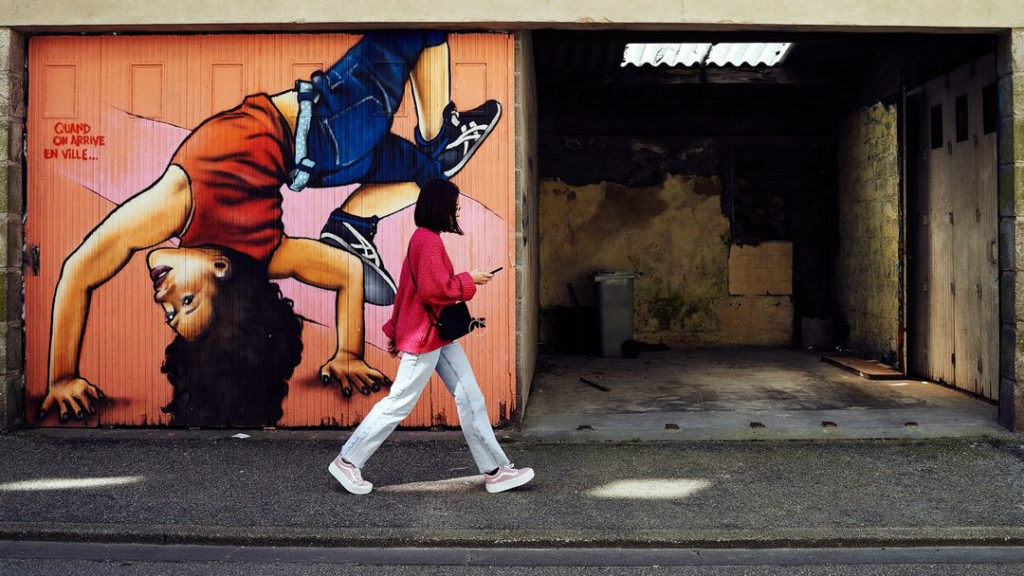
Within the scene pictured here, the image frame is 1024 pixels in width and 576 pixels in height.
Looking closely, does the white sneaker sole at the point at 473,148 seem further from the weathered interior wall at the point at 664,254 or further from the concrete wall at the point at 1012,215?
the weathered interior wall at the point at 664,254

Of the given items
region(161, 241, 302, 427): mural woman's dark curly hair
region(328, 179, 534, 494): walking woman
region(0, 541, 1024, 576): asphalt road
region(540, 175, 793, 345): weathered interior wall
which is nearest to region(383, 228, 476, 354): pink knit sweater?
region(328, 179, 534, 494): walking woman

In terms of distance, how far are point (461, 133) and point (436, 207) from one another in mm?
1940

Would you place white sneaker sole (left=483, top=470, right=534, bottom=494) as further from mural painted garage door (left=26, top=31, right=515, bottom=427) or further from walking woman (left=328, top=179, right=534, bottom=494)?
mural painted garage door (left=26, top=31, right=515, bottom=427)

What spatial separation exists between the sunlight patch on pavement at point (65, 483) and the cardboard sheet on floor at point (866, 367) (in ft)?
24.4

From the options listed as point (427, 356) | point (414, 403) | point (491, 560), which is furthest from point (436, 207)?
point (491, 560)

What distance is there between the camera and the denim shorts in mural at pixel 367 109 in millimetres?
6961

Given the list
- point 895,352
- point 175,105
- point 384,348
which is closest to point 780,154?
point 895,352

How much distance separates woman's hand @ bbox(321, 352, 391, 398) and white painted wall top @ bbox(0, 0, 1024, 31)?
262 cm

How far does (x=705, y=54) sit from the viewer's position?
37.2ft

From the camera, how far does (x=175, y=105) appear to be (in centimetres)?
702

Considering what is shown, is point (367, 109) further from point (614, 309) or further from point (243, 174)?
point (614, 309)

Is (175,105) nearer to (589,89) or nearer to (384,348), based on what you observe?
(384,348)

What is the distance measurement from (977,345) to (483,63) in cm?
534

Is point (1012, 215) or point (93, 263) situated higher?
point (1012, 215)
